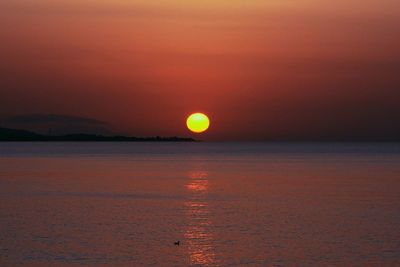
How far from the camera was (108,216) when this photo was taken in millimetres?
39000

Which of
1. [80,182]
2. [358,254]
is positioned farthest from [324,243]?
[80,182]

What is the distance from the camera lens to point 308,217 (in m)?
38.9

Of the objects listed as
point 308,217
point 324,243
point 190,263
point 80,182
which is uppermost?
point 80,182

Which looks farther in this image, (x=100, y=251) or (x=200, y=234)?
(x=200, y=234)

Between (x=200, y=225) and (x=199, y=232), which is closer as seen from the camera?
(x=199, y=232)

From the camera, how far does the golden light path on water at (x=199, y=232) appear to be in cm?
2769

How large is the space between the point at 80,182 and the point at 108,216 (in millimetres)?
26979

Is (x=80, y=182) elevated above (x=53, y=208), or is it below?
above

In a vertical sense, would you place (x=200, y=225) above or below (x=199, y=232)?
above

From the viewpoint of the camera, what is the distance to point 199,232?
33500 millimetres

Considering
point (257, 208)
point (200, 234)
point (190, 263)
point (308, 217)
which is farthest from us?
point (257, 208)

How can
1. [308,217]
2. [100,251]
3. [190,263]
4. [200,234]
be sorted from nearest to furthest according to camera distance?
1. [190,263]
2. [100,251]
3. [200,234]
4. [308,217]

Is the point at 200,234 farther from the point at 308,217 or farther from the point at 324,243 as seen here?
the point at 308,217

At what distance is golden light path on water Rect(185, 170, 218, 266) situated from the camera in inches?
1090
